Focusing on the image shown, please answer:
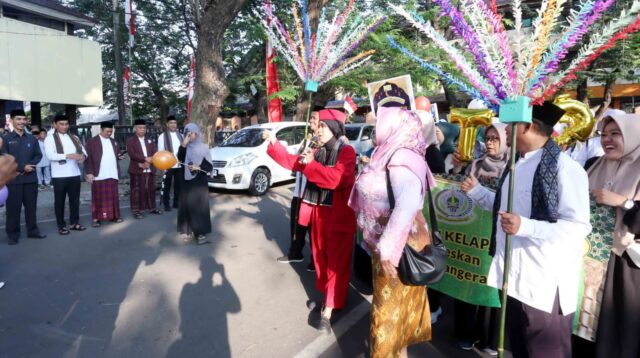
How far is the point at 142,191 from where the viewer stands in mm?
7879

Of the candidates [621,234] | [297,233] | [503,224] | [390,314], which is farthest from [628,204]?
[297,233]

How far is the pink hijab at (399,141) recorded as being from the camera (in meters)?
2.43

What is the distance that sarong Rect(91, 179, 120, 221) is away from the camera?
23.1 feet

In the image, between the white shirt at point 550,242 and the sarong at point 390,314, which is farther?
the sarong at point 390,314

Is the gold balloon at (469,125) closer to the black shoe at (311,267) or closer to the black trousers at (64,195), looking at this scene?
the black shoe at (311,267)

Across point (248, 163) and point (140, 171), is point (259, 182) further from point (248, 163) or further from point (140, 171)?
point (140, 171)

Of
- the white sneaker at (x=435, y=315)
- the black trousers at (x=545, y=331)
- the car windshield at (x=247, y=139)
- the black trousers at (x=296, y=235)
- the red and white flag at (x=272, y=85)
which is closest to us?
the black trousers at (x=545, y=331)

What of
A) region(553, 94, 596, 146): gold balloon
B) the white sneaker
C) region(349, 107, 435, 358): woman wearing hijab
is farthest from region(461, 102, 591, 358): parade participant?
the white sneaker

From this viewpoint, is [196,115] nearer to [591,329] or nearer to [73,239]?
[73,239]

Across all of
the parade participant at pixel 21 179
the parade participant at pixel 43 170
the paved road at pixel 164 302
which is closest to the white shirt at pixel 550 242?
the paved road at pixel 164 302

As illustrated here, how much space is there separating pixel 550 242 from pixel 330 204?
81.3 inches

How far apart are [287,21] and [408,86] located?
10.5 m

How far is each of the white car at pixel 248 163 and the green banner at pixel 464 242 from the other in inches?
263

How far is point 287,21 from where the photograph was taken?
47.6ft
